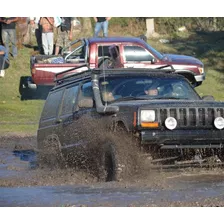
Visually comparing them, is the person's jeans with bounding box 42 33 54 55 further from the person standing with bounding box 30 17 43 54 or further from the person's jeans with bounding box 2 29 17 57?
the person's jeans with bounding box 2 29 17 57

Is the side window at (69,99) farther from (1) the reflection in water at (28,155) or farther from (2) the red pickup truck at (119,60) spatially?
(2) the red pickup truck at (119,60)

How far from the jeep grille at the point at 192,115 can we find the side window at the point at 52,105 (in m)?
2.95

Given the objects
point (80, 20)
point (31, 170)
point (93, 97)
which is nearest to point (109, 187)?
point (93, 97)

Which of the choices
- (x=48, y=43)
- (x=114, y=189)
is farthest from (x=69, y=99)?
(x=48, y=43)

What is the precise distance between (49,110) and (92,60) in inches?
330

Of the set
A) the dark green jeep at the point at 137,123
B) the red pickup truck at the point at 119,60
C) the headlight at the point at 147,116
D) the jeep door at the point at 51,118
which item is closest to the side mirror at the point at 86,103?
the dark green jeep at the point at 137,123

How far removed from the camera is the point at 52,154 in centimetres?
1193

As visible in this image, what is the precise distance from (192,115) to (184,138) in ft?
1.07

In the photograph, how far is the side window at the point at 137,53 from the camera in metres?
21.1

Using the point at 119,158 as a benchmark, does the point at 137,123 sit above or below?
above

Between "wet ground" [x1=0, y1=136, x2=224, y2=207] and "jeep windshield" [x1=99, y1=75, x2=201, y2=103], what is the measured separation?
1.16m

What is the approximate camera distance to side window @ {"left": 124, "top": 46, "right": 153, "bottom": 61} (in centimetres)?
2105

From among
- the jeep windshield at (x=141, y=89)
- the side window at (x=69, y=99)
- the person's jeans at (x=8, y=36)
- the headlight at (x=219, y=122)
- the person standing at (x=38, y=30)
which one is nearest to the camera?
the headlight at (x=219, y=122)

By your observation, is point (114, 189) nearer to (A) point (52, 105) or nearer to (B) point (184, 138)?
(B) point (184, 138)
